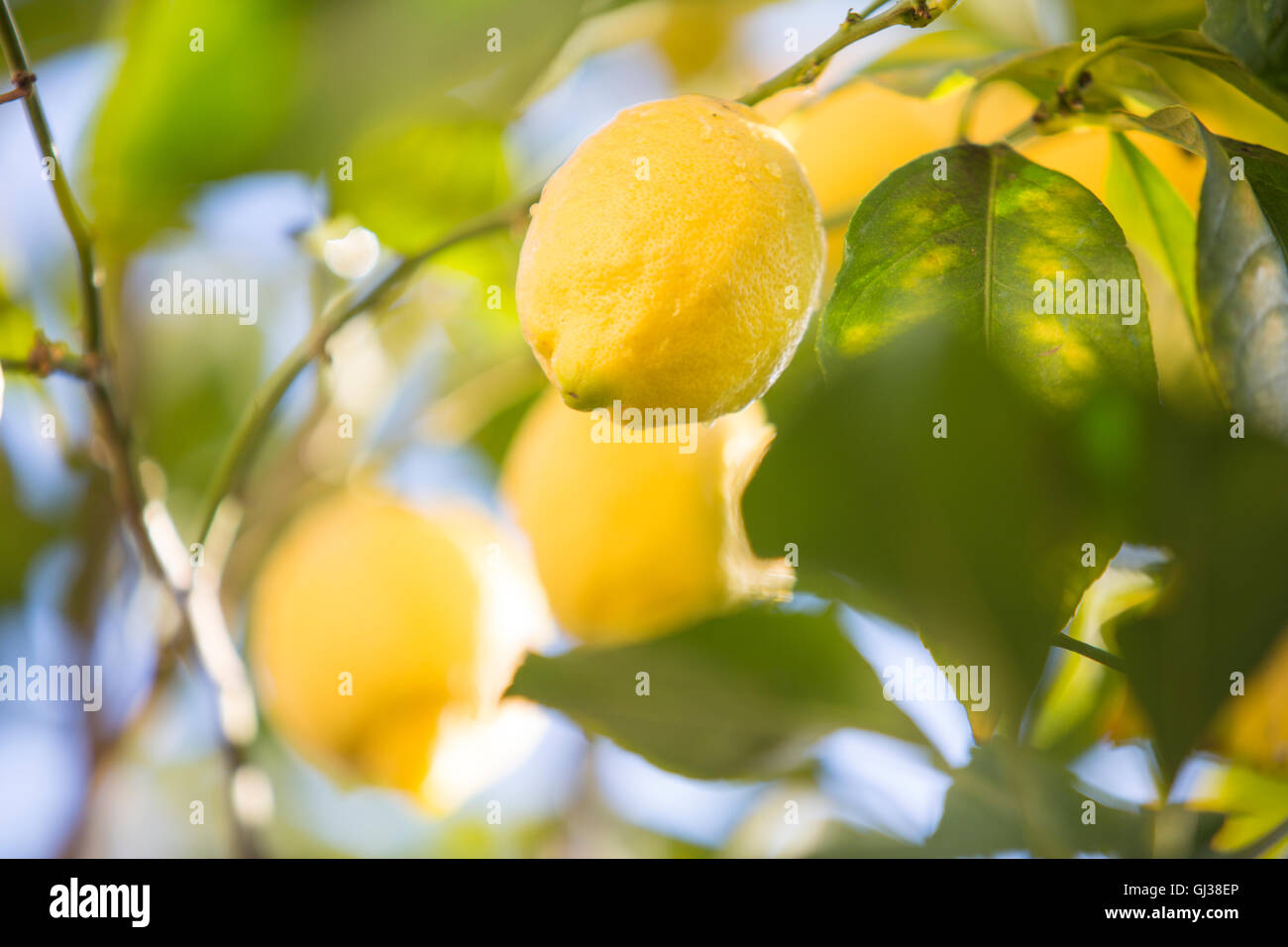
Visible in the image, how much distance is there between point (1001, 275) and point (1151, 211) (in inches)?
8.9

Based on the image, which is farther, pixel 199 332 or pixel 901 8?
pixel 199 332

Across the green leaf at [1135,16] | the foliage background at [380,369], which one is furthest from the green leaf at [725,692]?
the green leaf at [1135,16]

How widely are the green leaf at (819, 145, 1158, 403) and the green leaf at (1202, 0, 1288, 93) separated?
9cm

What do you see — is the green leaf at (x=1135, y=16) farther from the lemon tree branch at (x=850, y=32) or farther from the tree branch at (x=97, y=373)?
the tree branch at (x=97, y=373)

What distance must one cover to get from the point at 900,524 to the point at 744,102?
0.26 m

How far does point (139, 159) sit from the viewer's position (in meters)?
0.77

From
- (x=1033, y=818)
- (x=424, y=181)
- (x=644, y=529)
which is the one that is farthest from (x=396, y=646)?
(x=1033, y=818)

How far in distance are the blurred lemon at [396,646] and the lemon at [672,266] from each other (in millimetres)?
318

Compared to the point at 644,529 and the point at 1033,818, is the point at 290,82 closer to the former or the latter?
the point at 644,529

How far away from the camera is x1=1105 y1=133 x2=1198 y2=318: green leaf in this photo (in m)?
0.65

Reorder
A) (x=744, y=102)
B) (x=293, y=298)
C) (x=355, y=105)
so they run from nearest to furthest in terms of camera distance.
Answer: (x=744, y=102) < (x=355, y=105) < (x=293, y=298)

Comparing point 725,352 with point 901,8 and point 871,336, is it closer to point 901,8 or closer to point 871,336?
point 871,336

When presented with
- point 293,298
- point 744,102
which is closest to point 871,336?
point 744,102

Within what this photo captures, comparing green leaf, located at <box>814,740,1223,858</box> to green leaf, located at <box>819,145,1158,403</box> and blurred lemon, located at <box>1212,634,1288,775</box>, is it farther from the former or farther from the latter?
green leaf, located at <box>819,145,1158,403</box>
